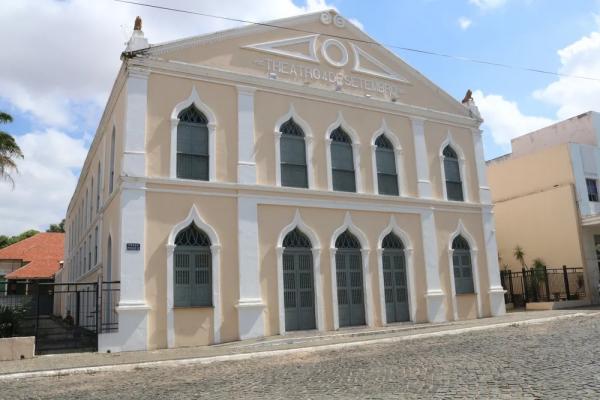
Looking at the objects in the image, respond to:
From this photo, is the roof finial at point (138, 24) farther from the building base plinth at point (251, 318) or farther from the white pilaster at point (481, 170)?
the white pilaster at point (481, 170)

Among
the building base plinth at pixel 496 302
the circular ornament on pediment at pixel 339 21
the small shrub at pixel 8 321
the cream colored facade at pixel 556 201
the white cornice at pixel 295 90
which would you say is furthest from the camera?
the cream colored facade at pixel 556 201

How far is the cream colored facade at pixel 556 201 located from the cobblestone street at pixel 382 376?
12.4 meters

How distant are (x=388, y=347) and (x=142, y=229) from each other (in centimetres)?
644

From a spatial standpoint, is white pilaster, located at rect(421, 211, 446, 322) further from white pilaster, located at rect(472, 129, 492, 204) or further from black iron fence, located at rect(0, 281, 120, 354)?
black iron fence, located at rect(0, 281, 120, 354)

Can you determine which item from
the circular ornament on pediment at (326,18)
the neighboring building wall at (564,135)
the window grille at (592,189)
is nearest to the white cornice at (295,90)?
the circular ornament on pediment at (326,18)

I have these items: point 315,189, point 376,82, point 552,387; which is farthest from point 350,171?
point 552,387

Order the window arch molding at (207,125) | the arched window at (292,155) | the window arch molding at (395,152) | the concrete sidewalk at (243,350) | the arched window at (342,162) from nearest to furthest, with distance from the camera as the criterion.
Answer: the concrete sidewalk at (243,350) < the window arch molding at (207,125) < the arched window at (292,155) < the arched window at (342,162) < the window arch molding at (395,152)

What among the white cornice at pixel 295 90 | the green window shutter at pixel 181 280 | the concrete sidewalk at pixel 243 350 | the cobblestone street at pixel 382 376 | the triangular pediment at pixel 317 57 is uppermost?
the triangular pediment at pixel 317 57

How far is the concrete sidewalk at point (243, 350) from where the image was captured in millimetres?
10000

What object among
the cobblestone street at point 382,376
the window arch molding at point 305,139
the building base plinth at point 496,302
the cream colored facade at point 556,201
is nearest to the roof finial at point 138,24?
the window arch molding at point 305,139

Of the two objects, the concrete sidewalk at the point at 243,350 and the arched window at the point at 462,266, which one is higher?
the arched window at the point at 462,266

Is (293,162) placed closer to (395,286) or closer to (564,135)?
(395,286)

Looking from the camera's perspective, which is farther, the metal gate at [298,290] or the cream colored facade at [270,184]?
the metal gate at [298,290]

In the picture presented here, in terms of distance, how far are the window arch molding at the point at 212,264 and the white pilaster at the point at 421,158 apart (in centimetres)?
735
